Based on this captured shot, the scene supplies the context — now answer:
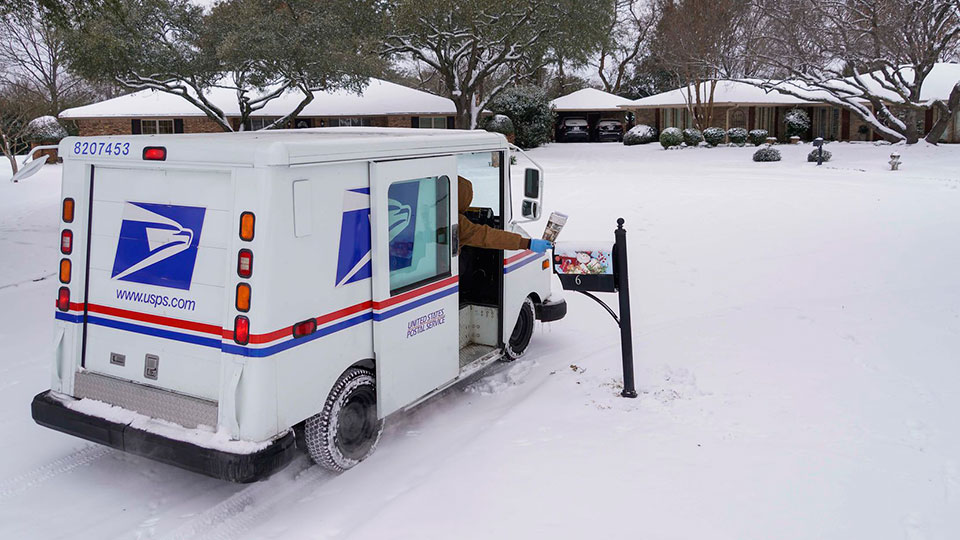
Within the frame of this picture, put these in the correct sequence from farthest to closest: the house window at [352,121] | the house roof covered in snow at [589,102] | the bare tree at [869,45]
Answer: the house roof covered in snow at [589,102]
the house window at [352,121]
the bare tree at [869,45]

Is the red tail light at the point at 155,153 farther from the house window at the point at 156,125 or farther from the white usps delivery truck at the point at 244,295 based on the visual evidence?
the house window at the point at 156,125

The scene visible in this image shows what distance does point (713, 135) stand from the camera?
3822cm

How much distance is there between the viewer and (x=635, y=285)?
34.7ft

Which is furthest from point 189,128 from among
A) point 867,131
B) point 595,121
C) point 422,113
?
point 867,131

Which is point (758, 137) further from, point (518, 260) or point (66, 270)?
point (66, 270)

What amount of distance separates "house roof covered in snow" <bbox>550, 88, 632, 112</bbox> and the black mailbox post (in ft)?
131

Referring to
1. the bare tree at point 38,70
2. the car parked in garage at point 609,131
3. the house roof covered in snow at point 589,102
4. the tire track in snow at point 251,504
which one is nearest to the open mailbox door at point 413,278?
the tire track in snow at point 251,504

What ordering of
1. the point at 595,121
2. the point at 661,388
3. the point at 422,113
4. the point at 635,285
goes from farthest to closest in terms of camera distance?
the point at 595,121
the point at 422,113
the point at 635,285
the point at 661,388

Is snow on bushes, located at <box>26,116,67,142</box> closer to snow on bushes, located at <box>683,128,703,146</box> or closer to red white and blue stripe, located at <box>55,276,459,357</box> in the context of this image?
snow on bushes, located at <box>683,128,703,146</box>

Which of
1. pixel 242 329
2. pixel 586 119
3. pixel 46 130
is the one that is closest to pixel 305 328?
pixel 242 329

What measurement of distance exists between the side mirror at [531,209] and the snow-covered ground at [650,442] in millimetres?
1337

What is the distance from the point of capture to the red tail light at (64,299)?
525cm

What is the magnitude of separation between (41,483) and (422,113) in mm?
33110

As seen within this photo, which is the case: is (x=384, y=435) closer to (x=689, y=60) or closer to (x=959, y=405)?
(x=959, y=405)
